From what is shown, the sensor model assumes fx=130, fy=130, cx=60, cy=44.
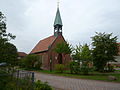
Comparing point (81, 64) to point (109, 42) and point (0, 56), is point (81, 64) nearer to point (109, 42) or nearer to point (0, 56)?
point (109, 42)

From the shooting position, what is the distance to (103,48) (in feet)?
77.4

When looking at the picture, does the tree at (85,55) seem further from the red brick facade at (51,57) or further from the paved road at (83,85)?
the red brick facade at (51,57)

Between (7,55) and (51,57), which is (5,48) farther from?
(51,57)

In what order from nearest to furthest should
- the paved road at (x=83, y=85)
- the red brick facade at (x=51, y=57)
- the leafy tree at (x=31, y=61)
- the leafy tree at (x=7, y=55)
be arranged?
the leafy tree at (x=7, y=55) → the paved road at (x=83, y=85) → the leafy tree at (x=31, y=61) → the red brick facade at (x=51, y=57)

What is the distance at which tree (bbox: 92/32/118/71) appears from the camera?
926 inches

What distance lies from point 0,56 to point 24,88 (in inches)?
84.0


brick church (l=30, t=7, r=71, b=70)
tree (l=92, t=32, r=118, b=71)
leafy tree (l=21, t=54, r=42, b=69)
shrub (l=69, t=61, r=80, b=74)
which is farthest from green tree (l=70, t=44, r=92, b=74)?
brick church (l=30, t=7, r=71, b=70)

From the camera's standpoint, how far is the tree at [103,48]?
77.2 feet

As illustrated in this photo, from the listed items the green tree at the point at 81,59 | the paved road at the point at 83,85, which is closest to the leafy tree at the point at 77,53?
the green tree at the point at 81,59

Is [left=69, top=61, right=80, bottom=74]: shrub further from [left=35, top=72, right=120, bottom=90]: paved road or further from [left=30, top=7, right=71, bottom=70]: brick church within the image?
[left=30, top=7, right=71, bottom=70]: brick church

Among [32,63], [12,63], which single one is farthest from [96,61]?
[12,63]

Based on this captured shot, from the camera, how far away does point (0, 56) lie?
6.76 meters

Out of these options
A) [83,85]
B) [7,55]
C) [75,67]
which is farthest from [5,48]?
[75,67]

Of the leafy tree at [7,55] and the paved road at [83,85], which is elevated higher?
the leafy tree at [7,55]
